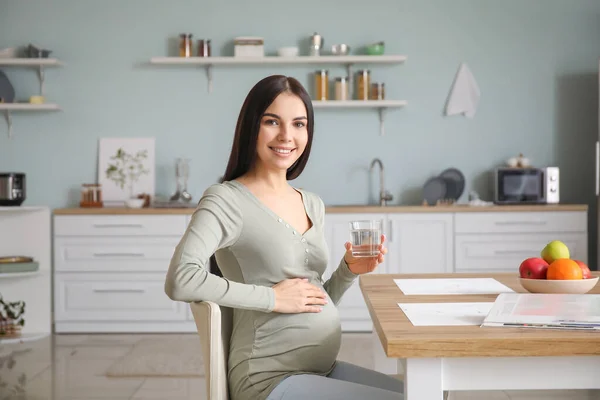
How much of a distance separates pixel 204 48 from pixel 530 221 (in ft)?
8.14

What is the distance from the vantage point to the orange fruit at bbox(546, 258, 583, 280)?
174cm

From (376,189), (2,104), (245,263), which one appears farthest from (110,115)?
(245,263)

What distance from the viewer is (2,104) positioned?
504cm

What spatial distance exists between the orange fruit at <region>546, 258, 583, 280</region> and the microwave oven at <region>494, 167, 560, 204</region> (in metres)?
3.23

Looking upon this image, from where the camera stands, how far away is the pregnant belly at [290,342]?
1562 millimetres

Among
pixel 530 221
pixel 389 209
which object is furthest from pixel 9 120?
pixel 530 221

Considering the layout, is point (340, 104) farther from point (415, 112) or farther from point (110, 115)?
point (110, 115)

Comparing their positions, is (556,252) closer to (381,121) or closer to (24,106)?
(381,121)

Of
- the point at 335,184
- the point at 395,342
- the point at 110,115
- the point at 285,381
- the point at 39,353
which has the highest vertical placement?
the point at 110,115

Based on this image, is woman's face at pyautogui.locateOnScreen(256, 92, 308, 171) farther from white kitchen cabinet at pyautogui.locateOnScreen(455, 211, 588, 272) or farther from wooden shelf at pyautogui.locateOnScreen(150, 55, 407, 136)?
wooden shelf at pyautogui.locateOnScreen(150, 55, 407, 136)

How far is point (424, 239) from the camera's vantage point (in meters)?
4.77

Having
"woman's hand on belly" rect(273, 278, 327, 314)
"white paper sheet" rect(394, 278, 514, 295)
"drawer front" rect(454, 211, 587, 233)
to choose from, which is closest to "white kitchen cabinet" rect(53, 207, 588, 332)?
"drawer front" rect(454, 211, 587, 233)

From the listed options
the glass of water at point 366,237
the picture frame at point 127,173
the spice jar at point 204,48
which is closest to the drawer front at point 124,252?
the picture frame at point 127,173

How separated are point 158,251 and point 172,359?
36.2 inches
